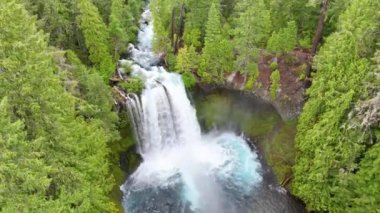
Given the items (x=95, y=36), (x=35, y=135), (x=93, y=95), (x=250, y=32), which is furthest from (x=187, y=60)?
(x=35, y=135)

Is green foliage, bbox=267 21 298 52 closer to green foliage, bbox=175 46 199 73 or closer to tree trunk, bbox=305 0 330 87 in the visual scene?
tree trunk, bbox=305 0 330 87

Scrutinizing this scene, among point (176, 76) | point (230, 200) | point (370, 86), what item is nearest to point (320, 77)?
point (370, 86)

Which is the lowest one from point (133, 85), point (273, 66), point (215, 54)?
point (133, 85)

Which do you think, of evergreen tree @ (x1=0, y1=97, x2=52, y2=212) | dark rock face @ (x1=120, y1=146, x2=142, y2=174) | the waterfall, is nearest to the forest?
evergreen tree @ (x1=0, y1=97, x2=52, y2=212)

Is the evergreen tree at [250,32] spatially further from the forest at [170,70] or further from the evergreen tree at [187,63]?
the evergreen tree at [187,63]

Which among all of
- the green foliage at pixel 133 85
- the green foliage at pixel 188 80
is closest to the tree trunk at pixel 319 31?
the green foliage at pixel 188 80

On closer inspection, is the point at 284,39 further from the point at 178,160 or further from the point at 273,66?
the point at 178,160
